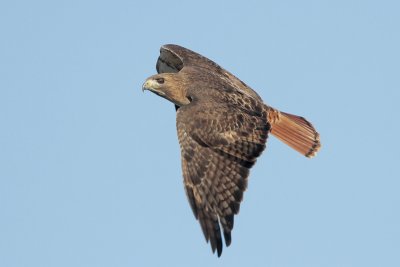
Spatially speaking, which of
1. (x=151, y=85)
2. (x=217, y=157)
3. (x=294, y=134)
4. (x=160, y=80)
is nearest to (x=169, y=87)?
(x=160, y=80)

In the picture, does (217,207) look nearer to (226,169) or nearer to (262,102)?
(226,169)

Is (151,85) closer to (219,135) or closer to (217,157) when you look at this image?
(219,135)

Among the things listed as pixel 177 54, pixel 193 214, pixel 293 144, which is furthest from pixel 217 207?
pixel 177 54

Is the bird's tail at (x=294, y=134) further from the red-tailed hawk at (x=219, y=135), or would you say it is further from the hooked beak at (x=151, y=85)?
the hooked beak at (x=151, y=85)

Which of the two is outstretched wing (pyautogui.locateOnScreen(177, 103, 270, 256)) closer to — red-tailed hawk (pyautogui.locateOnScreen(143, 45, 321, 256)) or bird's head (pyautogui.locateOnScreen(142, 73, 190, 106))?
red-tailed hawk (pyautogui.locateOnScreen(143, 45, 321, 256))

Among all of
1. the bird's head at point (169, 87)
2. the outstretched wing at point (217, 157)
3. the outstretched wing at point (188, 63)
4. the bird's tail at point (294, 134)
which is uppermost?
the outstretched wing at point (188, 63)

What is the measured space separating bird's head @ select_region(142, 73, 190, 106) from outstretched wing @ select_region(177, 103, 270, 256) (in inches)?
60.9

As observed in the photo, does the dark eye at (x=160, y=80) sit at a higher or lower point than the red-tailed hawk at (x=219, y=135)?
higher

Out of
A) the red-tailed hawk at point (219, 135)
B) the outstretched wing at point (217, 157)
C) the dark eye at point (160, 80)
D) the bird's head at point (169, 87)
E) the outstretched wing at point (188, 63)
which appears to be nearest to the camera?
the outstretched wing at point (217, 157)

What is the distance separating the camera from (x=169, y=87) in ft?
55.1

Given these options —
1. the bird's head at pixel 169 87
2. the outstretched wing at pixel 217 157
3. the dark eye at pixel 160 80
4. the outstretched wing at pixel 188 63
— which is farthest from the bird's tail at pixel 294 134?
the dark eye at pixel 160 80

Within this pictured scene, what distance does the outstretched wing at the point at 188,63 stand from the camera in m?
17.5

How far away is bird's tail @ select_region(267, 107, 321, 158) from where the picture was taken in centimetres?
1648

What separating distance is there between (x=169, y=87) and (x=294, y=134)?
7.65 ft
